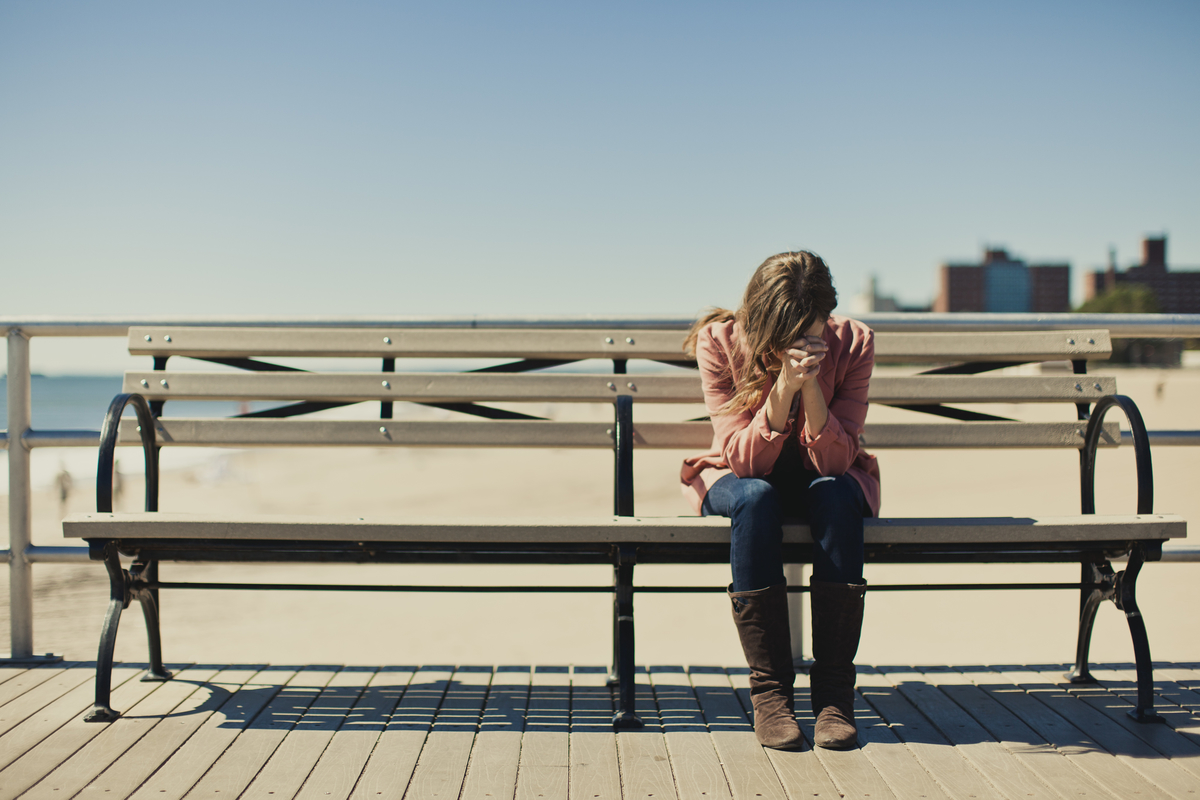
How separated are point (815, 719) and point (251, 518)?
1.60m

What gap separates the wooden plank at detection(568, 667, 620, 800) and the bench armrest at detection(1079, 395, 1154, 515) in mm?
1560

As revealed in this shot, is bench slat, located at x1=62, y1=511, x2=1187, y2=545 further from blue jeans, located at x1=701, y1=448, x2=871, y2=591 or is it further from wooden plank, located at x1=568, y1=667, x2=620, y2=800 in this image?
wooden plank, located at x1=568, y1=667, x2=620, y2=800

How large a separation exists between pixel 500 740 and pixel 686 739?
1.56ft

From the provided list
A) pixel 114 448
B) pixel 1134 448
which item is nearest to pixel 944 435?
pixel 1134 448

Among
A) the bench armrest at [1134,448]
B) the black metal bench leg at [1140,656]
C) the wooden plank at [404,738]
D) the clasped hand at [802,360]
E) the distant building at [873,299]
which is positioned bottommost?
the wooden plank at [404,738]

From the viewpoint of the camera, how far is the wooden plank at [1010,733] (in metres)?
1.88

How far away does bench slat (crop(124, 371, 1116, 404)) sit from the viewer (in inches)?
106

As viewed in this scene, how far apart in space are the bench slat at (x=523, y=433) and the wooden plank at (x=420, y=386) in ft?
0.29

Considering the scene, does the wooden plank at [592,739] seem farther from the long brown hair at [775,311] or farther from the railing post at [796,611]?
the long brown hair at [775,311]

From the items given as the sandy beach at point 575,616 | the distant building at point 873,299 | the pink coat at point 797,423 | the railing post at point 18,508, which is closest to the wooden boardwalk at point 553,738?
the railing post at point 18,508

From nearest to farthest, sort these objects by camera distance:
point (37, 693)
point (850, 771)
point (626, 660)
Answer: point (850, 771) → point (626, 660) → point (37, 693)

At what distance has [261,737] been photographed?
2.13 metres

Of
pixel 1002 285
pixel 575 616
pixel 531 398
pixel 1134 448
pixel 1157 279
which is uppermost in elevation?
pixel 1002 285

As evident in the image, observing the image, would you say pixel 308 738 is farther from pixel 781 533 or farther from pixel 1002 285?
pixel 1002 285
